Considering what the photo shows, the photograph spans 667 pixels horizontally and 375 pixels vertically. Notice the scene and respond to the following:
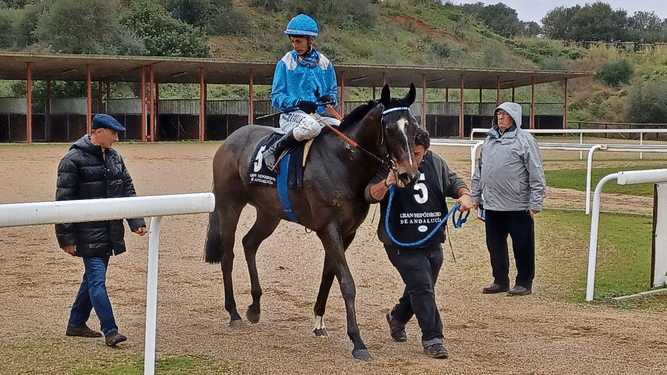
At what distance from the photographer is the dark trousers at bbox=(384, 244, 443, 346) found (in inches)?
216

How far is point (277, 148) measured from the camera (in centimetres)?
637

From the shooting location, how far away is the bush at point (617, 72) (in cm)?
6041

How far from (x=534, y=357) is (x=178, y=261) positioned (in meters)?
4.87

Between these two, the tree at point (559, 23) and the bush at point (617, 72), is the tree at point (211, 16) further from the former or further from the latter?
the tree at point (559, 23)

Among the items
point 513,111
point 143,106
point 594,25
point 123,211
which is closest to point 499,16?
point 594,25

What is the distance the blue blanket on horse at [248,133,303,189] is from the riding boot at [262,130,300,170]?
42 mm

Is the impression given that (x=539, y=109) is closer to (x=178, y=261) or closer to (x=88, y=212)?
(x=178, y=261)

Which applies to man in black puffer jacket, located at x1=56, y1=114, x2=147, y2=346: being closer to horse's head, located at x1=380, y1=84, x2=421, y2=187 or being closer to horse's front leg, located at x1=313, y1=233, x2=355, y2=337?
horse's front leg, located at x1=313, y1=233, x2=355, y2=337

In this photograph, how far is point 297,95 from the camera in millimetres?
6500

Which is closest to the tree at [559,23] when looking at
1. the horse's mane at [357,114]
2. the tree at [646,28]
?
the tree at [646,28]

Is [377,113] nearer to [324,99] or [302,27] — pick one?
[324,99]

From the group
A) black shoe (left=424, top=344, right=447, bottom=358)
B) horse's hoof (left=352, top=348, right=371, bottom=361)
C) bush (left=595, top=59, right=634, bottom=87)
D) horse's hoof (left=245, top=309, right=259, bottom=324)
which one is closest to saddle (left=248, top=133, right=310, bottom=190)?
horse's hoof (left=245, top=309, right=259, bottom=324)

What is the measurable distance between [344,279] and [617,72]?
2316 inches

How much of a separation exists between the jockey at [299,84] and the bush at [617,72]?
2259 inches
